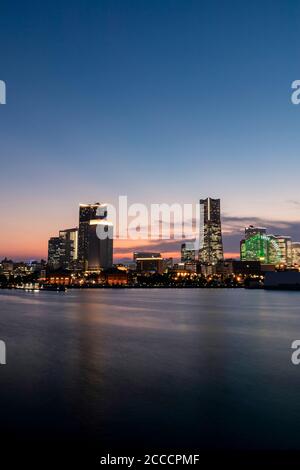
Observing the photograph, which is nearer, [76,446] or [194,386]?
[76,446]

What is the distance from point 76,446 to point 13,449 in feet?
4.81

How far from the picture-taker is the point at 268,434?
10695mm

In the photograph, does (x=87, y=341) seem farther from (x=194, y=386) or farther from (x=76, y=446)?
(x=76, y=446)

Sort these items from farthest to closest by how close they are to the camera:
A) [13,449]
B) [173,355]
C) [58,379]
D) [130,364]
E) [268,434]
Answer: [173,355], [130,364], [58,379], [268,434], [13,449]

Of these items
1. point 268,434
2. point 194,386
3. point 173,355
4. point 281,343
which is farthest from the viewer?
point 281,343

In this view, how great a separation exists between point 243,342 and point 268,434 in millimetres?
16991

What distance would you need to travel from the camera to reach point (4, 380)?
16297mm

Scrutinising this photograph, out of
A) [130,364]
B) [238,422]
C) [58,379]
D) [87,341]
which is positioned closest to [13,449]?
[238,422]

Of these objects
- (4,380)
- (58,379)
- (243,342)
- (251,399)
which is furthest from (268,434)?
(243,342)

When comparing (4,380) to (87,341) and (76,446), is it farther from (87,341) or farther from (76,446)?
(87,341)

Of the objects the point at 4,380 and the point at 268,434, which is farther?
the point at 4,380

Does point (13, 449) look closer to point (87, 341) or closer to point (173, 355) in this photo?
point (173, 355)
